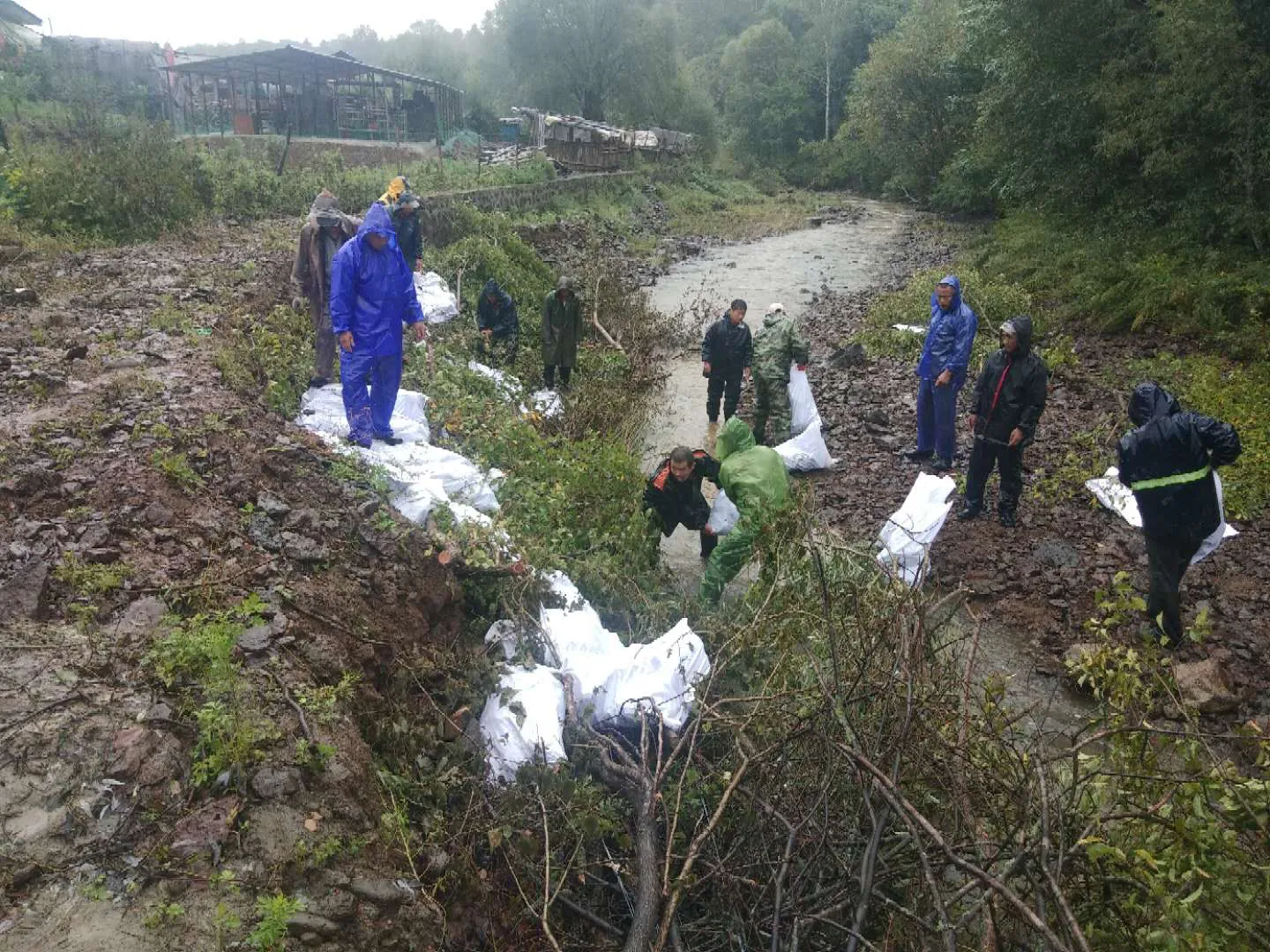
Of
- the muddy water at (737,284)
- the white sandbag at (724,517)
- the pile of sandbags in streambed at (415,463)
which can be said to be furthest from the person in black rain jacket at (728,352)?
the pile of sandbags in streambed at (415,463)

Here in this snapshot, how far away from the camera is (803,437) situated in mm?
6984

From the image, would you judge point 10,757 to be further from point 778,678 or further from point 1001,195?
point 1001,195

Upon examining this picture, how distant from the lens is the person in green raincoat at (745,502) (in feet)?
14.7

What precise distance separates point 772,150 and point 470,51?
2854 cm

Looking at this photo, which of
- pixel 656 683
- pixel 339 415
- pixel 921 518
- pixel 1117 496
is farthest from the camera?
pixel 1117 496

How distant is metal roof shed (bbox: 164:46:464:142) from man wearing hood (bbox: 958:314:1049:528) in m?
18.5

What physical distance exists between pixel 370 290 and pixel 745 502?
261 centimetres

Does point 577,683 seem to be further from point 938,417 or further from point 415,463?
point 938,417

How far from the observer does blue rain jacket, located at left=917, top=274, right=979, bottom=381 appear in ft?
20.8

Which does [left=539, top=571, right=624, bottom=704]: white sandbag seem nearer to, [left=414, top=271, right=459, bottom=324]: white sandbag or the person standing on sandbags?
the person standing on sandbags

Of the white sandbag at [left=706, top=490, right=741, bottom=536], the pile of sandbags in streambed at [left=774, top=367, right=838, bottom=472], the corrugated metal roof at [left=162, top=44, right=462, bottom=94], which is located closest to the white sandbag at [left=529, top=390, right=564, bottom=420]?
the pile of sandbags in streambed at [left=774, top=367, right=838, bottom=472]

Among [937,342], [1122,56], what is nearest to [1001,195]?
[1122,56]

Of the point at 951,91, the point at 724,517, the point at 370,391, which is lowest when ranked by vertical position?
the point at 724,517

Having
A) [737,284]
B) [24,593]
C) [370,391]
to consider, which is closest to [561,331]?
[370,391]
